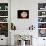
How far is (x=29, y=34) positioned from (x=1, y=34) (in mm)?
1482

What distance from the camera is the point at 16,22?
6.29 m

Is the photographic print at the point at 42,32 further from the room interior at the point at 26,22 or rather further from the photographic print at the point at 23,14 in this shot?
the photographic print at the point at 23,14

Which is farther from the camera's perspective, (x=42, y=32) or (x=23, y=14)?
(x=42, y=32)

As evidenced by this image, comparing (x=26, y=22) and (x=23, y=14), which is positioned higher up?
(x=23, y=14)

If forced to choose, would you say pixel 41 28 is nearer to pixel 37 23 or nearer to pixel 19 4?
pixel 37 23

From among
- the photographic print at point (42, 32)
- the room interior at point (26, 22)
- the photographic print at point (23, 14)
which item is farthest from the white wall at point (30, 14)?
the photographic print at point (42, 32)

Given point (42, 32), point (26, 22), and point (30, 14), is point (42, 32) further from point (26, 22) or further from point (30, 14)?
point (30, 14)

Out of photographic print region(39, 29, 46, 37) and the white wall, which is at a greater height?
the white wall

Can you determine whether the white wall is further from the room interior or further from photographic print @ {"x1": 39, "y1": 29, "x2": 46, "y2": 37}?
photographic print @ {"x1": 39, "y1": 29, "x2": 46, "y2": 37}

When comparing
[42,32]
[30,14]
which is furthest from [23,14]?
[42,32]

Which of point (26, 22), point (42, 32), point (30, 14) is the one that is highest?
point (30, 14)

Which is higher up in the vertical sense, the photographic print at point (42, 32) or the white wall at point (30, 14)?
the white wall at point (30, 14)

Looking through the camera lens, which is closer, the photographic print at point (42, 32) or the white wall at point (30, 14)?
the white wall at point (30, 14)

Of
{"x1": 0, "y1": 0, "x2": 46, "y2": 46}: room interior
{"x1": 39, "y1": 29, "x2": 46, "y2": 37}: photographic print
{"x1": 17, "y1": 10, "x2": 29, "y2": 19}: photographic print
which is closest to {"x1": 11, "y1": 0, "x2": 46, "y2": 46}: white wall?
{"x1": 0, "y1": 0, "x2": 46, "y2": 46}: room interior
